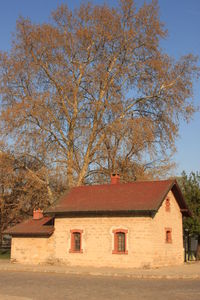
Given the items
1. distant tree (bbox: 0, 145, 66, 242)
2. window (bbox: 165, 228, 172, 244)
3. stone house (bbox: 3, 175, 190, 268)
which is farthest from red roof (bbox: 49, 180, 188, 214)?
distant tree (bbox: 0, 145, 66, 242)

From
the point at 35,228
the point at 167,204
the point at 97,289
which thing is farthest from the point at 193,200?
the point at 97,289

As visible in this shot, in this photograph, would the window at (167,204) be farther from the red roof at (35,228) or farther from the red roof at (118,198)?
the red roof at (35,228)

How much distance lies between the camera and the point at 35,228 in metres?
25.9

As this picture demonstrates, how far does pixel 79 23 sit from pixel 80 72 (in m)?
3.76

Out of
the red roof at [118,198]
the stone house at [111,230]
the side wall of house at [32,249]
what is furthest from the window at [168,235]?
the side wall of house at [32,249]

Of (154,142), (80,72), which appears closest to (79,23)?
(80,72)

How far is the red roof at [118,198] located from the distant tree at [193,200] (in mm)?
3069

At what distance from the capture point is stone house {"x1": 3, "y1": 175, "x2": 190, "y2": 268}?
21734 millimetres

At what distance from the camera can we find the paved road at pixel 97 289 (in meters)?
12.5

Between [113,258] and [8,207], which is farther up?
[8,207]

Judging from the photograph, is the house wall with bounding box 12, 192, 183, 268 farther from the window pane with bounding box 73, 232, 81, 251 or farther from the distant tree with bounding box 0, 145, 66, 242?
the distant tree with bounding box 0, 145, 66, 242

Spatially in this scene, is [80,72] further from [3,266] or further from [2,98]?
[3,266]

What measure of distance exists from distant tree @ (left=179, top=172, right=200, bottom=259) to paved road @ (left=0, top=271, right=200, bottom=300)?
38.9 ft

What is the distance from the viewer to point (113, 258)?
72.7 feet
